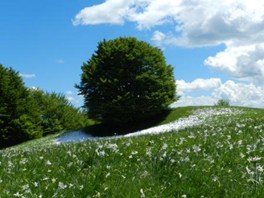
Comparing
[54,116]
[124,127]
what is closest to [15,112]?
[124,127]

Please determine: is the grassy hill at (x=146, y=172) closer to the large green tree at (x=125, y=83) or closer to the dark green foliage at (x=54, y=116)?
the large green tree at (x=125, y=83)

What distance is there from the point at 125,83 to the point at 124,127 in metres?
5.06

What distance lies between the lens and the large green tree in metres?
57.2

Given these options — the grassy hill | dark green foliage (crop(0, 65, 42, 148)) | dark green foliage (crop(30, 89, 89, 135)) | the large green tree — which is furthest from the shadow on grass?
the grassy hill

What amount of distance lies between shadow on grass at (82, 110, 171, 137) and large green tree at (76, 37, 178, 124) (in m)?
0.62

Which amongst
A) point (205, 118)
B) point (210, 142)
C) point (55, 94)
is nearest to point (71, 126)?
point (55, 94)

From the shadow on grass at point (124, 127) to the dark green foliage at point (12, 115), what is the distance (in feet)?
36.0

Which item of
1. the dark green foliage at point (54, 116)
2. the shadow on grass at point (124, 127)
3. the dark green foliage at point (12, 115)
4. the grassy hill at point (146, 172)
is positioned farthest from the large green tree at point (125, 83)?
the grassy hill at point (146, 172)

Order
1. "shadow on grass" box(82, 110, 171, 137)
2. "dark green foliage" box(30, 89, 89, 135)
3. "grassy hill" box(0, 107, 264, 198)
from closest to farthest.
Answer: "grassy hill" box(0, 107, 264, 198), "shadow on grass" box(82, 110, 171, 137), "dark green foliage" box(30, 89, 89, 135)

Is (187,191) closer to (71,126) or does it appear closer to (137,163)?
(137,163)

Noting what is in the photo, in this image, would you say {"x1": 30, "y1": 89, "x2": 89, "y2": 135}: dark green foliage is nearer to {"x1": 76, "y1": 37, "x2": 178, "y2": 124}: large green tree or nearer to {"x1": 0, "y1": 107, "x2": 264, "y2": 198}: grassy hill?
{"x1": 76, "y1": 37, "x2": 178, "y2": 124}: large green tree

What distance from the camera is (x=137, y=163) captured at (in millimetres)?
9844

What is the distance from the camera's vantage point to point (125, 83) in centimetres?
5856

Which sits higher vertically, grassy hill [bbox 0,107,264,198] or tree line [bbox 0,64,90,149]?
tree line [bbox 0,64,90,149]
